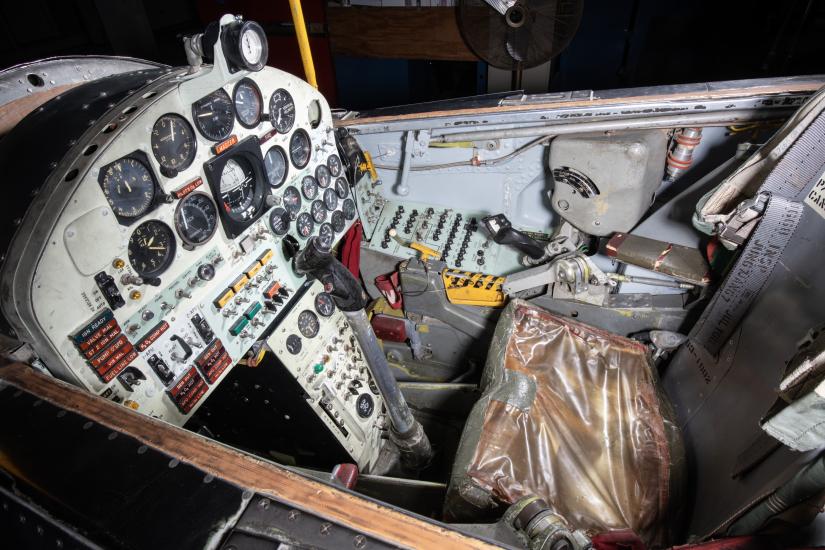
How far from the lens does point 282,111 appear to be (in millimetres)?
2266

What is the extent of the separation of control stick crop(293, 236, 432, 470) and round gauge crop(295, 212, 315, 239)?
0.05 meters

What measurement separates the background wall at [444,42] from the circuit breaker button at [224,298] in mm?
4169

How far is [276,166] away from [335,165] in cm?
49

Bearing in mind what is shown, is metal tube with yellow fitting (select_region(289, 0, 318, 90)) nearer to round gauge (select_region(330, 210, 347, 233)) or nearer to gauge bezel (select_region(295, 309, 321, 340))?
round gauge (select_region(330, 210, 347, 233))

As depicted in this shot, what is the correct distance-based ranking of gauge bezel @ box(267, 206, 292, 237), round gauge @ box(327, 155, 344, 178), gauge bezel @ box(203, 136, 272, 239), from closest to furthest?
gauge bezel @ box(203, 136, 272, 239)
gauge bezel @ box(267, 206, 292, 237)
round gauge @ box(327, 155, 344, 178)

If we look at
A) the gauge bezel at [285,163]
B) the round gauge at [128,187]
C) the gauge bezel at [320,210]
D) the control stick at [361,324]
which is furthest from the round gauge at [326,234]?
the round gauge at [128,187]

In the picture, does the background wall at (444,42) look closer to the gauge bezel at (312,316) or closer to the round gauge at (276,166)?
the round gauge at (276,166)

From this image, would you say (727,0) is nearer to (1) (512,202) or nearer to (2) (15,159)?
(1) (512,202)

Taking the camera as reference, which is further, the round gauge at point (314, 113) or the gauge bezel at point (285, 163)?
the round gauge at point (314, 113)

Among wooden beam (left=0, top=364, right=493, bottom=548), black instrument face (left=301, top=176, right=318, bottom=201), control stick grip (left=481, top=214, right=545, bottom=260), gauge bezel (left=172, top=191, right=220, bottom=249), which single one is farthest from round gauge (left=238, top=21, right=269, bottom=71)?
control stick grip (left=481, top=214, right=545, bottom=260)

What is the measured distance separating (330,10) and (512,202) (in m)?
3.74

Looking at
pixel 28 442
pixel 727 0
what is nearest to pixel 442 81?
pixel 727 0

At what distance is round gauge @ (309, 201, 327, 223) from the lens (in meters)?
2.53

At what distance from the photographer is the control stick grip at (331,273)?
224cm
